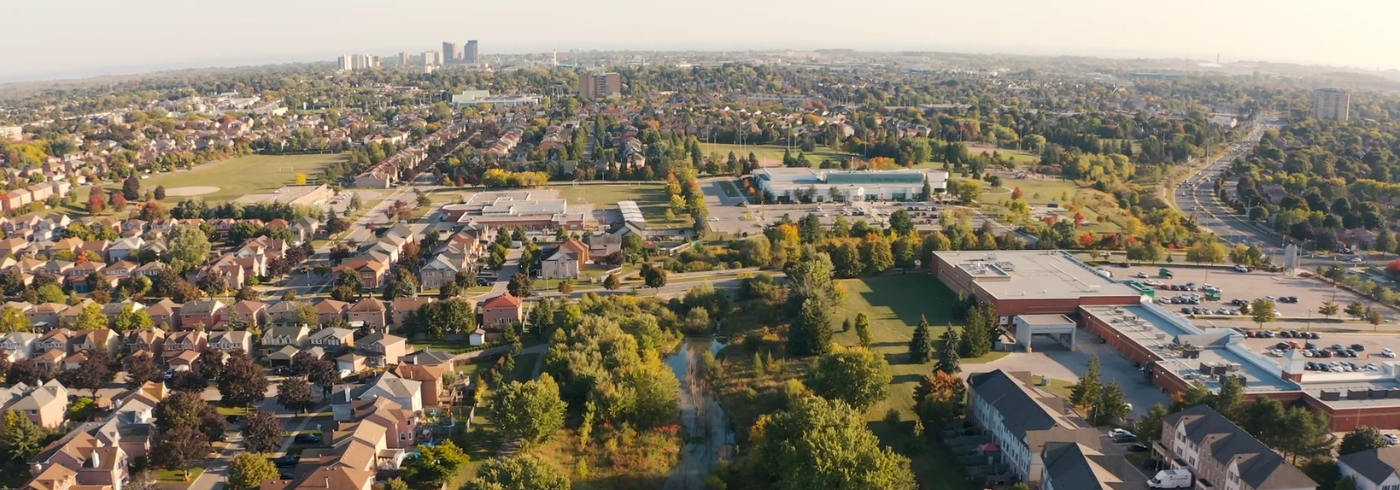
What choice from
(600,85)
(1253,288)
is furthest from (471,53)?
(1253,288)

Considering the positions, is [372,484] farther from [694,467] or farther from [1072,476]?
[1072,476]

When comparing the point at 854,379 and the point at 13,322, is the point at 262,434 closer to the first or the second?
the point at 854,379

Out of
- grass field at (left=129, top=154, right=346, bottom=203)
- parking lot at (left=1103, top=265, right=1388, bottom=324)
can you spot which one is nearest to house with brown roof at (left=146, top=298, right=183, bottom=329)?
grass field at (left=129, top=154, right=346, bottom=203)

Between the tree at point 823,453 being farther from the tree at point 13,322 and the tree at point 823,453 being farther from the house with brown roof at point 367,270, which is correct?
the tree at point 13,322

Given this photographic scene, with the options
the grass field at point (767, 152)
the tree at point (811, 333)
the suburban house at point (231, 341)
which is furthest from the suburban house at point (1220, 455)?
the grass field at point (767, 152)

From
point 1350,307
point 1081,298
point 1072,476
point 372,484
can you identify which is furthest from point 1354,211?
point 372,484
